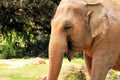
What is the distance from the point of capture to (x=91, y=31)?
6.46 meters

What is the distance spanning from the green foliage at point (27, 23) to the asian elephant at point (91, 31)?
1462cm

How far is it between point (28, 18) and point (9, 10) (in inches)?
43.3

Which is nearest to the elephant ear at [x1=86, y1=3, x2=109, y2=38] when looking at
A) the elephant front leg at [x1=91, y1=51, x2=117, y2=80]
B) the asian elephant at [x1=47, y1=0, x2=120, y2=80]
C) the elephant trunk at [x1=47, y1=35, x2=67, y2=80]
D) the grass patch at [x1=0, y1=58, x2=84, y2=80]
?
the asian elephant at [x1=47, y1=0, x2=120, y2=80]

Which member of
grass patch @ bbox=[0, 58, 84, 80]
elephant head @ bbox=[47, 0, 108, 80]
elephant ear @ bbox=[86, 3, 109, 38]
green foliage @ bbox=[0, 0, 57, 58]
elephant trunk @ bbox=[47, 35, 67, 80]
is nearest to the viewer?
elephant trunk @ bbox=[47, 35, 67, 80]

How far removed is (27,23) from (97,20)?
57.4 feet

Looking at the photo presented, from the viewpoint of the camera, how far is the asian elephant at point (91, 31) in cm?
633

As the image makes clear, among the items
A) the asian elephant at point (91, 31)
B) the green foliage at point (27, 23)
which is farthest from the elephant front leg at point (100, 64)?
the green foliage at point (27, 23)

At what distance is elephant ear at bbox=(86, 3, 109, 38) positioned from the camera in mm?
6445

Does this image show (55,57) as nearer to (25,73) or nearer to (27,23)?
(25,73)

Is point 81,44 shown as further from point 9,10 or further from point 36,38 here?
point 36,38

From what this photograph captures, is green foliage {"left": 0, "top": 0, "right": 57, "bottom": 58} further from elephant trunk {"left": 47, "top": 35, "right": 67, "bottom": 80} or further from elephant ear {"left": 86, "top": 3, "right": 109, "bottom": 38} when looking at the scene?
elephant trunk {"left": 47, "top": 35, "right": 67, "bottom": 80}

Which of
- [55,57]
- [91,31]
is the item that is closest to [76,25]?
[91,31]

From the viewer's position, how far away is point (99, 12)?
6520mm

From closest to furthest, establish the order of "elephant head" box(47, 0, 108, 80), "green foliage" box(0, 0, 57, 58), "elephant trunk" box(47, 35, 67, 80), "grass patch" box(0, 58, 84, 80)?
"elephant trunk" box(47, 35, 67, 80) → "elephant head" box(47, 0, 108, 80) → "grass patch" box(0, 58, 84, 80) → "green foliage" box(0, 0, 57, 58)
